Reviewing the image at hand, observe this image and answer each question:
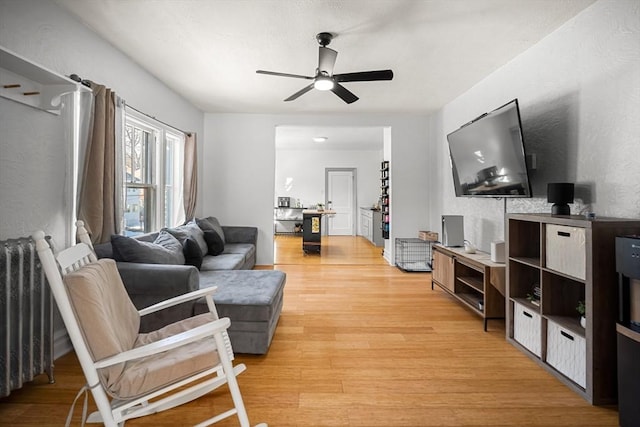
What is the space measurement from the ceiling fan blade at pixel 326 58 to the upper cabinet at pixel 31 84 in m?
1.79

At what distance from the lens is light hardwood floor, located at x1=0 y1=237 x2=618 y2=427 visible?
1.63m

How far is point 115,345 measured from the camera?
1213 millimetres

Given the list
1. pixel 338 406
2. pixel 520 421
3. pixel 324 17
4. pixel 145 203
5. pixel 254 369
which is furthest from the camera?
pixel 145 203

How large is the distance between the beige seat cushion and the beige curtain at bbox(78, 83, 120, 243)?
1.18 metres

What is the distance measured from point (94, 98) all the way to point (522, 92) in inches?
152

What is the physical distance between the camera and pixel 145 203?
383 cm

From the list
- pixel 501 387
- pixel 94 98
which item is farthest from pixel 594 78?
pixel 94 98

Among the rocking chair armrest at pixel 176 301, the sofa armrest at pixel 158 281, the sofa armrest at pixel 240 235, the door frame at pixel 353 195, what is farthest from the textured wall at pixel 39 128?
the door frame at pixel 353 195

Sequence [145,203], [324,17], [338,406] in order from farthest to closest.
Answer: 1. [145,203]
2. [324,17]
3. [338,406]

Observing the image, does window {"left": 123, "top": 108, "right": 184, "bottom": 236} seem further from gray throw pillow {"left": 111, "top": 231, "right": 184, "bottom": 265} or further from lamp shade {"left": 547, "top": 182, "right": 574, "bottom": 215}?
lamp shade {"left": 547, "top": 182, "right": 574, "bottom": 215}

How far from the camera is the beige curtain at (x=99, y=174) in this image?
7.97 ft

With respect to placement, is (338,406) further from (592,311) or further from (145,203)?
(145,203)

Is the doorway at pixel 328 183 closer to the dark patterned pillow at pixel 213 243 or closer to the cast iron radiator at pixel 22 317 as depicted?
the dark patterned pillow at pixel 213 243

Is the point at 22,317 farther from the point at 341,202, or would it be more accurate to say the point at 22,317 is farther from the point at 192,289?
the point at 341,202
